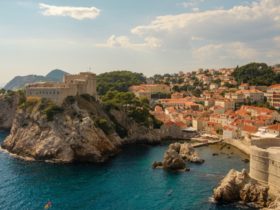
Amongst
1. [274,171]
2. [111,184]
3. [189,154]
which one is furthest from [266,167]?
[189,154]

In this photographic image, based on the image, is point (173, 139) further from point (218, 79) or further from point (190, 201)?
point (218, 79)

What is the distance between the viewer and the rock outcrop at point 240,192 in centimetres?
4153

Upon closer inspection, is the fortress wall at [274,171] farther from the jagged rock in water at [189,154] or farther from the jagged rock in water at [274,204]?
the jagged rock in water at [189,154]

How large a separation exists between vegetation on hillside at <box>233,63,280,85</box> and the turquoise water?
74.2 meters

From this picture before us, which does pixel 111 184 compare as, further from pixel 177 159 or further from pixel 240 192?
pixel 240 192

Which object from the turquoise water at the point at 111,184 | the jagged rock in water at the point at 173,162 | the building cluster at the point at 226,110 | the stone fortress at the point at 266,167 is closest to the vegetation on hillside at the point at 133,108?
the building cluster at the point at 226,110

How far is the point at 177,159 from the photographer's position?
5691cm

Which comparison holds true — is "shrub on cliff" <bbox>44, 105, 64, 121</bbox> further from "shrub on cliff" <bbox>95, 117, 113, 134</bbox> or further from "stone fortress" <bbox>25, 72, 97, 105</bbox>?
"shrub on cliff" <bbox>95, 117, 113, 134</bbox>

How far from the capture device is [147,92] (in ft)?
450

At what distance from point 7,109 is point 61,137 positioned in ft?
161

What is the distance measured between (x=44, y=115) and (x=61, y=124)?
385cm

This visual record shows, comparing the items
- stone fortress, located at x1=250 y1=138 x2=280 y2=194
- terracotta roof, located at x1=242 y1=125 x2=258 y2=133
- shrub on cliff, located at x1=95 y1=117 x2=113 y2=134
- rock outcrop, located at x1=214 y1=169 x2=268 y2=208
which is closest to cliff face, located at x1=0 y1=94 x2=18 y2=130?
shrub on cliff, located at x1=95 y1=117 x2=113 y2=134

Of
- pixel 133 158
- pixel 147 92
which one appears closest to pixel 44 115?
pixel 133 158

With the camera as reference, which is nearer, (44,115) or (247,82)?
(44,115)
